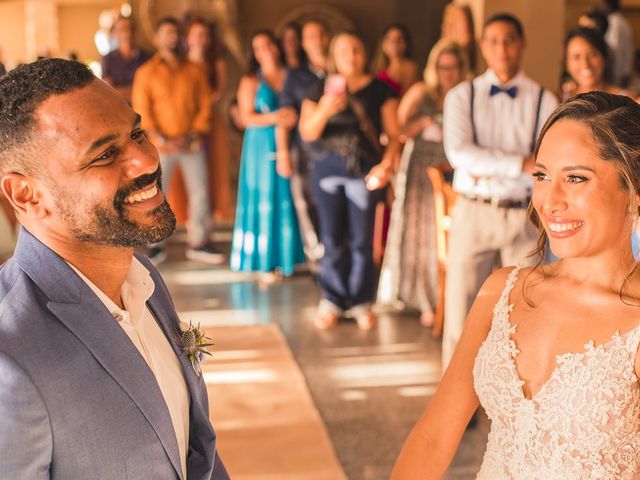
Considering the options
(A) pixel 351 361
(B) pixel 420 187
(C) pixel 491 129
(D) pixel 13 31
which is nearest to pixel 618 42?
(B) pixel 420 187

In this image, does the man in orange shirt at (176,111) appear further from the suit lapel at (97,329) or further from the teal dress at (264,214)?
the suit lapel at (97,329)

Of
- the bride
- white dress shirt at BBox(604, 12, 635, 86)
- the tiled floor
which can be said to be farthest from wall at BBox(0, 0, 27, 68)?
the bride

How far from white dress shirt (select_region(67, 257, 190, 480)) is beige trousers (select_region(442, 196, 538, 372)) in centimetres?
225

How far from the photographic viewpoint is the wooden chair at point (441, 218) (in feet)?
15.0

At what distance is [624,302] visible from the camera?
5.71 feet

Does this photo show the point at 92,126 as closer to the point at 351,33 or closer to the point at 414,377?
the point at 414,377

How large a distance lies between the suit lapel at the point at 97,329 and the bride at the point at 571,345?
65cm

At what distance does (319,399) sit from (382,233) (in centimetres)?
215

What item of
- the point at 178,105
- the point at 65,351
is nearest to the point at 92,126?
the point at 65,351

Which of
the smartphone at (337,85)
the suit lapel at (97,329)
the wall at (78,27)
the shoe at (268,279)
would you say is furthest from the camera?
the wall at (78,27)

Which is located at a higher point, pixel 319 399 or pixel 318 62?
pixel 318 62

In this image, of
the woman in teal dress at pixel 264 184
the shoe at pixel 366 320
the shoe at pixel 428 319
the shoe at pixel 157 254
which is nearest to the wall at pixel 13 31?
the shoe at pixel 157 254

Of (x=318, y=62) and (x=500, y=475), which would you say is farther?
(x=318, y=62)

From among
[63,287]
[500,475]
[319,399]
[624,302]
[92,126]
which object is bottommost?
[319,399]
